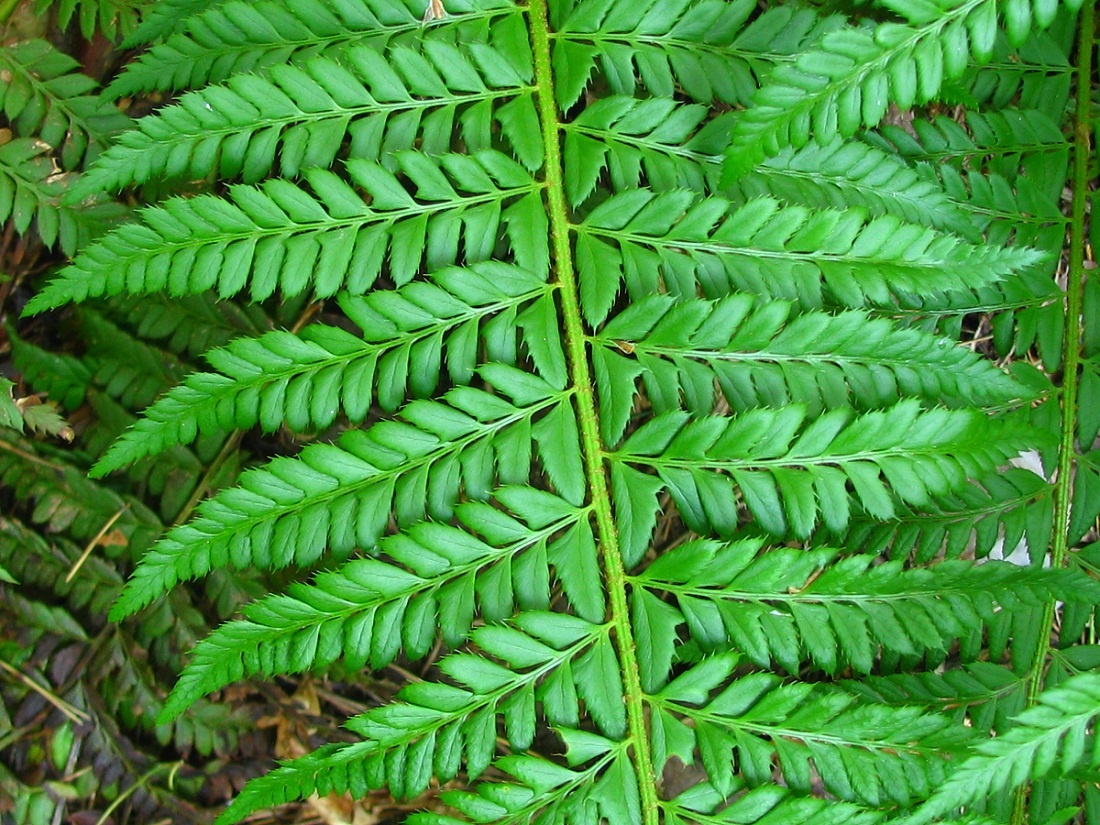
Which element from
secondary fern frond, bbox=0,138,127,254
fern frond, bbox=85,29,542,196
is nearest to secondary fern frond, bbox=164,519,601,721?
fern frond, bbox=85,29,542,196

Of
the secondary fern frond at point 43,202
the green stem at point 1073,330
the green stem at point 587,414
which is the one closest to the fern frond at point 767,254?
the green stem at point 587,414

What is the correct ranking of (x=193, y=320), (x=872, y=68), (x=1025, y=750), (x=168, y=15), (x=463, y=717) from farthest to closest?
1. (x=193, y=320)
2. (x=168, y=15)
3. (x=463, y=717)
4. (x=872, y=68)
5. (x=1025, y=750)

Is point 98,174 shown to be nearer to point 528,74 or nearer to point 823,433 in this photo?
point 528,74

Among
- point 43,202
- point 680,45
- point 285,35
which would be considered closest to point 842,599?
point 680,45

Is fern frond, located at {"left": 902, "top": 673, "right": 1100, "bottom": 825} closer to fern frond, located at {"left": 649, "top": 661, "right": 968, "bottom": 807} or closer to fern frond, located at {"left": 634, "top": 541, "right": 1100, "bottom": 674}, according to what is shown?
fern frond, located at {"left": 649, "top": 661, "right": 968, "bottom": 807}

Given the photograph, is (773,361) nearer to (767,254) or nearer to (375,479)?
(767,254)
